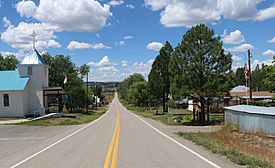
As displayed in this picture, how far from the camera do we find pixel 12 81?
4619cm

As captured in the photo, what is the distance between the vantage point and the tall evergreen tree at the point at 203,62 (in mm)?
37156

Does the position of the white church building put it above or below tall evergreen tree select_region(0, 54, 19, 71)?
below

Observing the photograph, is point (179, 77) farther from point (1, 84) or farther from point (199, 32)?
point (1, 84)

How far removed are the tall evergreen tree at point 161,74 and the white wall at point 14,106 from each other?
2813cm

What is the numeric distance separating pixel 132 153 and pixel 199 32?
26331 mm

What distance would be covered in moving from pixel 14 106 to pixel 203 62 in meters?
23.9

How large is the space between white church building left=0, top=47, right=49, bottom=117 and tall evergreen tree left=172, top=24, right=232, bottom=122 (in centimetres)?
2018

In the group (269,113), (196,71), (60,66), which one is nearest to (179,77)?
(196,71)

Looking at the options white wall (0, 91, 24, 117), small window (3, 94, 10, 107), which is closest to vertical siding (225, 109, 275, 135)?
white wall (0, 91, 24, 117)

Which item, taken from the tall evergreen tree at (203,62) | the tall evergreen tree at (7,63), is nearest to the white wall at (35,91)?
the tall evergreen tree at (203,62)

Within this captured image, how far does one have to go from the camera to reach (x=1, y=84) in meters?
45.8

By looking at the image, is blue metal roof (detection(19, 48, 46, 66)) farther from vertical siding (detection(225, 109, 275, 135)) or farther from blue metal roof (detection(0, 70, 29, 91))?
vertical siding (detection(225, 109, 275, 135))

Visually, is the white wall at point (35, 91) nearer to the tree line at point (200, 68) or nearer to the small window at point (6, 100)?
the small window at point (6, 100)

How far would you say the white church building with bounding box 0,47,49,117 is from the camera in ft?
145
